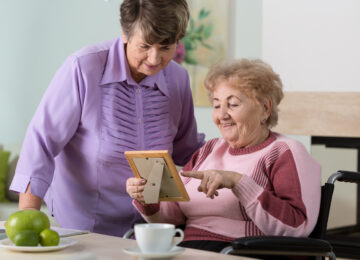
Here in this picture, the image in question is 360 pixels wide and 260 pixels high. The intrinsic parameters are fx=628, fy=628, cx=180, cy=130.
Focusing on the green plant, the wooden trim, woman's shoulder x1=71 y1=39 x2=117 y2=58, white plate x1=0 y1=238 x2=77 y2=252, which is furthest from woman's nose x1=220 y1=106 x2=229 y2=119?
the green plant

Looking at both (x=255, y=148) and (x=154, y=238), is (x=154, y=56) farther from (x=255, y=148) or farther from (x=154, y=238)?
(x=154, y=238)

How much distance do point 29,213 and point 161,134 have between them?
34.2 inches

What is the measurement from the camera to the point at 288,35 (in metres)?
4.79

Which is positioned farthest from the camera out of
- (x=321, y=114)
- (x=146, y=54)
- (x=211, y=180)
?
(x=321, y=114)

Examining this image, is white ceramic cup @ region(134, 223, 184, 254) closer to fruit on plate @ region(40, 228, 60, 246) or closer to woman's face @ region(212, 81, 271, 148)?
fruit on plate @ region(40, 228, 60, 246)

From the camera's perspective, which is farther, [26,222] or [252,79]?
[252,79]

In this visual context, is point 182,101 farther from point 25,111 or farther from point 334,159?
point 25,111

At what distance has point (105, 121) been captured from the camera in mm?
2217

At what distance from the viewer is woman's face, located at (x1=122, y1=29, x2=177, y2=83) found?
6.79 feet

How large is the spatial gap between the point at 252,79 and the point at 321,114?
2648 millimetres

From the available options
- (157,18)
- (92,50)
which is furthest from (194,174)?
(92,50)

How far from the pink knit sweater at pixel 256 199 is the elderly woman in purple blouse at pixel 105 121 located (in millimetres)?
193

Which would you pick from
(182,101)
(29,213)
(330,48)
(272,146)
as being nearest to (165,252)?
(29,213)

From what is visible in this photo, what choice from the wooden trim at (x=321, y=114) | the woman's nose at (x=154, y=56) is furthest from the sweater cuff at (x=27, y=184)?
the wooden trim at (x=321, y=114)
